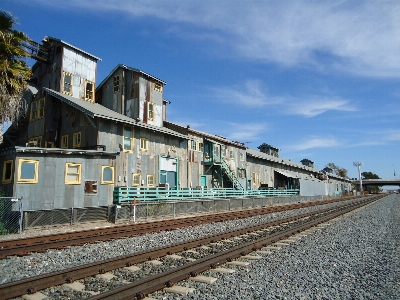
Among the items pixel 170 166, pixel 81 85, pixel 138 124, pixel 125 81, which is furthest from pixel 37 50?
pixel 170 166

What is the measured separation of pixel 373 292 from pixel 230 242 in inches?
227

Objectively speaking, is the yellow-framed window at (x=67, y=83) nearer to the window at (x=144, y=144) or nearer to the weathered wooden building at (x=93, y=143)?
the weathered wooden building at (x=93, y=143)

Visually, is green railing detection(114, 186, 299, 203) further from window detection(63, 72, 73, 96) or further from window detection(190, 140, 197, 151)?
window detection(63, 72, 73, 96)

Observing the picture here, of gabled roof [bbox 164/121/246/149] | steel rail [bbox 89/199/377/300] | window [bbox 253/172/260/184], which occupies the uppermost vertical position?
gabled roof [bbox 164/121/246/149]

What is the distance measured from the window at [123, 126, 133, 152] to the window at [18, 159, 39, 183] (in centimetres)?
805

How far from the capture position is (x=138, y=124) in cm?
2462

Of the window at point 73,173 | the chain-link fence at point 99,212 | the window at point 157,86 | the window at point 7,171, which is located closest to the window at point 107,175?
the window at point 73,173

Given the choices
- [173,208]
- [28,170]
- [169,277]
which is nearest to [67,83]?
[28,170]

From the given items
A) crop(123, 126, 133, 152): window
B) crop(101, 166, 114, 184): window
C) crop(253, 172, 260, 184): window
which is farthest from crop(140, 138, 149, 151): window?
crop(253, 172, 260, 184): window

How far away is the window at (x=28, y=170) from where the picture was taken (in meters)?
15.9

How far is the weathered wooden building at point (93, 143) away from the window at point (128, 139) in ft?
0.26

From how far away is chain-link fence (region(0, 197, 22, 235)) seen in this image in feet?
46.2

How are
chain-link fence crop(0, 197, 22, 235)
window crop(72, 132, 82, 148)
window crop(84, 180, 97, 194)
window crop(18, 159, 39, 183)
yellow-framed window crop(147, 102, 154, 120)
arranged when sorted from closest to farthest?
chain-link fence crop(0, 197, 22, 235) → window crop(18, 159, 39, 183) → window crop(84, 180, 97, 194) → window crop(72, 132, 82, 148) → yellow-framed window crop(147, 102, 154, 120)

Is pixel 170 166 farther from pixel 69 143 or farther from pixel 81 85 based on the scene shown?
pixel 81 85
